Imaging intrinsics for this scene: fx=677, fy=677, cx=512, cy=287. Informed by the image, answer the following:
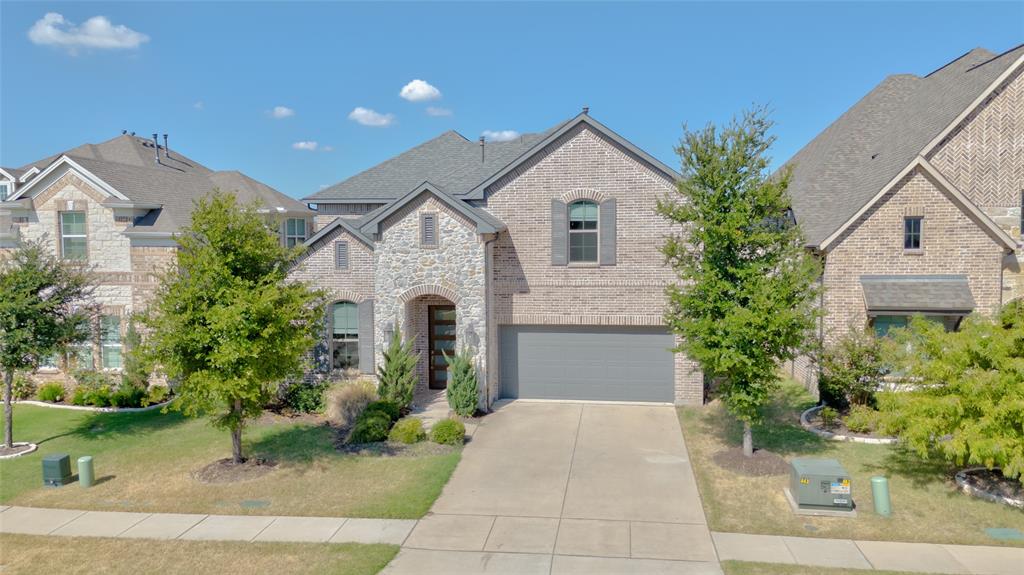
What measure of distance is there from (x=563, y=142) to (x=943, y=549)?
44.6ft

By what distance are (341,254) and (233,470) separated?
7.98 m

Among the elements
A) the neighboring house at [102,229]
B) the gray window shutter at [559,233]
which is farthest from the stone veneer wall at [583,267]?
the neighboring house at [102,229]

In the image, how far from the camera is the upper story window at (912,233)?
18906mm

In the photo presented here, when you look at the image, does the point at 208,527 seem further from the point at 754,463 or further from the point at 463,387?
the point at 754,463

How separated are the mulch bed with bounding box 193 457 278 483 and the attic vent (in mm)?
7281

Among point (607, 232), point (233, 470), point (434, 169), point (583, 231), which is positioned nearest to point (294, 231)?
point (434, 169)

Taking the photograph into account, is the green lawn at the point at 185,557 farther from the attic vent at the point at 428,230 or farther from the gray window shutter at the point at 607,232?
the gray window shutter at the point at 607,232

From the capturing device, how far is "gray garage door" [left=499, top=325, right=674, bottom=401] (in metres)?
20.3

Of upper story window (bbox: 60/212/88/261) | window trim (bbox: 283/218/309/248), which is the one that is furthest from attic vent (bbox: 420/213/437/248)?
upper story window (bbox: 60/212/88/261)

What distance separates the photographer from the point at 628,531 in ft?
38.0

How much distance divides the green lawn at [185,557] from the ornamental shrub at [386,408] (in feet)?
20.4

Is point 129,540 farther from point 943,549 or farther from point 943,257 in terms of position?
point 943,257

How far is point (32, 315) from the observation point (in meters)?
16.4

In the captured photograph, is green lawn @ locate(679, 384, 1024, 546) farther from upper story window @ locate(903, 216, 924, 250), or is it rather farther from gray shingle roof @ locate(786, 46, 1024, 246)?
gray shingle roof @ locate(786, 46, 1024, 246)
